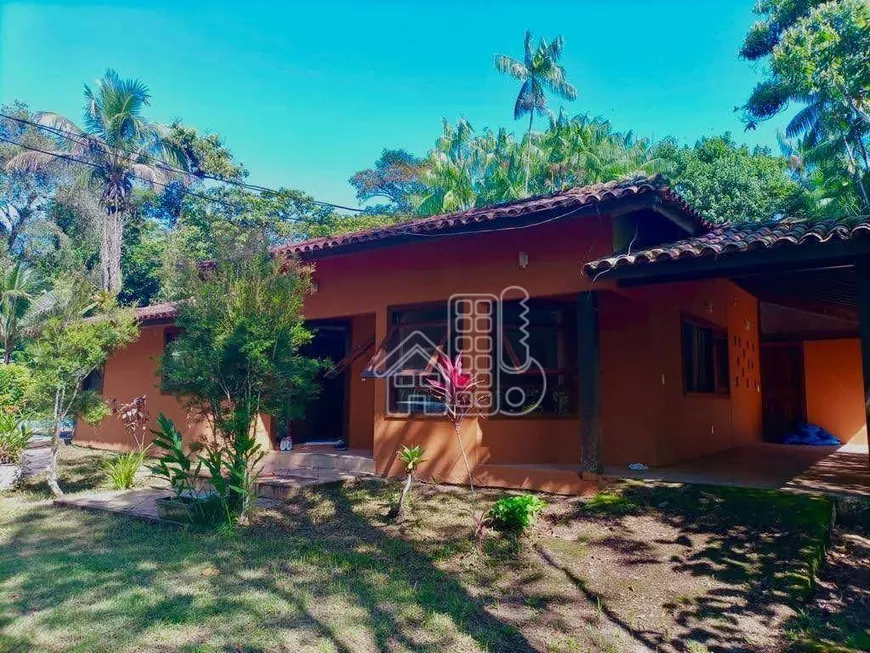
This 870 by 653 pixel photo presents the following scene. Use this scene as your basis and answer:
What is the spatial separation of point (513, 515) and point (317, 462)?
484 centimetres

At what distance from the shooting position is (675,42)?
54.3 ft

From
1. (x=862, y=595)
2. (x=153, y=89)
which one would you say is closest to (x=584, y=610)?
(x=862, y=595)

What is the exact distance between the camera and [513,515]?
20.2 feet

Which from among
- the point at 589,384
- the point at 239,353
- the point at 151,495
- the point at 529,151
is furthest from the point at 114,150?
the point at 589,384

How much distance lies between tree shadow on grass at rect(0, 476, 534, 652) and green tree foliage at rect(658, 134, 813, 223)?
78.8 feet

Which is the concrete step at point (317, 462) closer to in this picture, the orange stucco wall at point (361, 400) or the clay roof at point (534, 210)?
the orange stucco wall at point (361, 400)

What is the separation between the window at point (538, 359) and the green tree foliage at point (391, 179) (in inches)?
1204

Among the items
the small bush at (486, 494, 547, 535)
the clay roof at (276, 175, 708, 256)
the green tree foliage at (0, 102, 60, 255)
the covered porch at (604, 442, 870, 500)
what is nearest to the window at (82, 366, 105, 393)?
the clay roof at (276, 175, 708, 256)

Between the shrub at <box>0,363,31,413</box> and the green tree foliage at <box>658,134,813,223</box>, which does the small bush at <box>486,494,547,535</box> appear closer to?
the shrub at <box>0,363,31,413</box>

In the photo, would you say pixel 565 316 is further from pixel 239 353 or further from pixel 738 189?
pixel 738 189

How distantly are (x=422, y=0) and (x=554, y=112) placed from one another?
1636cm

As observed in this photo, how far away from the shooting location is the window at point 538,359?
8.57 meters

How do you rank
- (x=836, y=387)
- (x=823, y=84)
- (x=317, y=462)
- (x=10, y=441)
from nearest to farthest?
(x=10, y=441) < (x=317, y=462) < (x=823, y=84) < (x=836, y=387)

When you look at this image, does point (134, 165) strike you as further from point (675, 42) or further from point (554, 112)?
point (675, 42)
